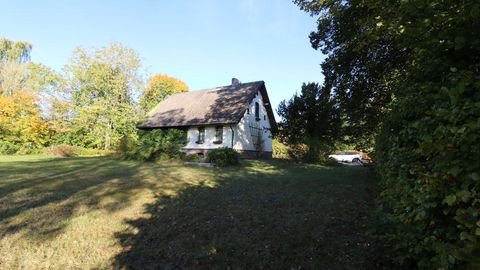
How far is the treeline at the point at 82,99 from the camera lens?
101 ft

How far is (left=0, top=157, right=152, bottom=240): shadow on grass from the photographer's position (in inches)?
217

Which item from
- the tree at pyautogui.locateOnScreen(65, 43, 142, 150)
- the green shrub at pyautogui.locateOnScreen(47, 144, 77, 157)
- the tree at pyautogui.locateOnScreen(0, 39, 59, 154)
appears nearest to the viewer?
the green shrub at pyautogui.locateOnScreen(47, 144, 77, 157)

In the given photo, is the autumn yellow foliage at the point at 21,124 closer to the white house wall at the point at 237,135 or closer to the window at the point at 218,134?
the white house wall at the point at 237,135

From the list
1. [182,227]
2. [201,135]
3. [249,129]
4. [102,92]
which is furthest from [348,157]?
[182,227]

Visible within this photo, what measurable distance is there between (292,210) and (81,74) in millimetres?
34041

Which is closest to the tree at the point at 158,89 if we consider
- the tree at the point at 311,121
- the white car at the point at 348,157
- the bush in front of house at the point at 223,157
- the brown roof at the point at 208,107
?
the brown roof at the point at 208,107

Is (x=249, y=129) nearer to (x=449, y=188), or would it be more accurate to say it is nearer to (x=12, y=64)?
(x=449, y=188)

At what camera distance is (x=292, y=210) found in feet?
21.2

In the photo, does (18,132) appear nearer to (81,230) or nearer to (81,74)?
(81,74)

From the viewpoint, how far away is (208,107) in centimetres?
2639

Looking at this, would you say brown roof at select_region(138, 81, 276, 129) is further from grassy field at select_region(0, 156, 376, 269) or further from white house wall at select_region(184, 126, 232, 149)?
grassy field at select_region(0, 156, 376, 269)

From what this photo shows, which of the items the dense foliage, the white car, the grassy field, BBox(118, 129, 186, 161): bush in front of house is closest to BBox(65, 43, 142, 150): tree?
BBox(118, 129, 186, 161): bush in front of house

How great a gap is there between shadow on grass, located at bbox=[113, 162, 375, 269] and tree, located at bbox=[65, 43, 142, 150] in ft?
90.8

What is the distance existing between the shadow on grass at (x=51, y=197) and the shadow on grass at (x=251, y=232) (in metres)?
1.26
